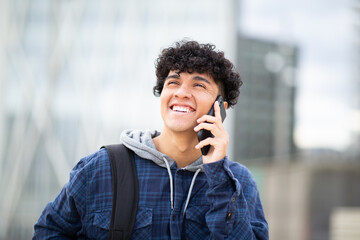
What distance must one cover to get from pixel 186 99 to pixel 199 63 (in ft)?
0.73

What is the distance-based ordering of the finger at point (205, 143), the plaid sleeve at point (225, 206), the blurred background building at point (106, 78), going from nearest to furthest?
the plaid sleeve at point (225, 206) → the finger at point (205, 143) → the blurred background building at point (106, 78)

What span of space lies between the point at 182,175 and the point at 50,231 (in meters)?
0.80

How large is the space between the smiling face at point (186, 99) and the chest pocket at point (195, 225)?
48 centimetres

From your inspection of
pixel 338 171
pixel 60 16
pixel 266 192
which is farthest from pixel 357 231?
pixel 60 16

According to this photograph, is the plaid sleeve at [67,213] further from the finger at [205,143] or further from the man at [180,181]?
the finger at [205,143]

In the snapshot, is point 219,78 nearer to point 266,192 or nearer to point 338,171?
point 338,171

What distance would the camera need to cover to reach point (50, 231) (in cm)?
237

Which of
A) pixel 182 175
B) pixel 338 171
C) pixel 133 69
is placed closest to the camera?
pixel 182 175

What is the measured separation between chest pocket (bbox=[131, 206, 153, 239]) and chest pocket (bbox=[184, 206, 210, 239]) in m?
0.21

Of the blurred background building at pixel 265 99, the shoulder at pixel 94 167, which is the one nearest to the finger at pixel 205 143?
the shoulder at pixel 94 167

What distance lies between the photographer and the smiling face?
2.47 m

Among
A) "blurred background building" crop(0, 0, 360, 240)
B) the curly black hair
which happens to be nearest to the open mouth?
the curly black hair

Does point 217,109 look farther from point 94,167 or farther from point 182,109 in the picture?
point 94,167

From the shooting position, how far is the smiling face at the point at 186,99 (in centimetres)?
247
